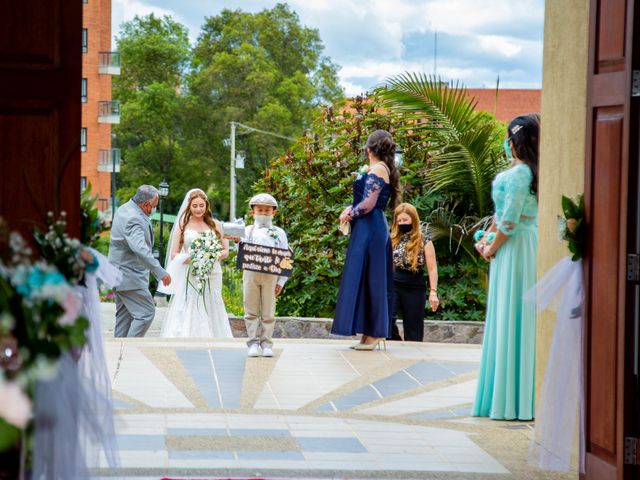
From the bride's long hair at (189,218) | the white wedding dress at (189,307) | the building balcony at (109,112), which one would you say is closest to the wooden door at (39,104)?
the bride's long hair at (189,218)

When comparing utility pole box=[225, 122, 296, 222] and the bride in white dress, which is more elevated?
utility pole box=[225, 122, 296, 222]

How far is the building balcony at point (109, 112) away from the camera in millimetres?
62469

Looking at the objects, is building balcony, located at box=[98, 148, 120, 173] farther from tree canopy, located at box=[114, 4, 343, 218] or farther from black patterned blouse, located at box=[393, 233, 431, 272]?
black patterned blouse, located at box=[393, 233, 431, 272]

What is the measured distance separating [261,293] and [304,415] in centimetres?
259

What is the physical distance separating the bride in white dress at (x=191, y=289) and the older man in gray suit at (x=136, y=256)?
1.38 m

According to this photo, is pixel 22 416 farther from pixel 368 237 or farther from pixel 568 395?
pixel 368 237

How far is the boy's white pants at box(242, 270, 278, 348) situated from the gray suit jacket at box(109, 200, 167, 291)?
73.1 inches

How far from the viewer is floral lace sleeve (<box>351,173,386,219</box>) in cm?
1026

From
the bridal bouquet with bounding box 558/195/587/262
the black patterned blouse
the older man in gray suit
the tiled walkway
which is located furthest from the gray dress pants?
the bridal bouquet with bounding box 558/195/587/262

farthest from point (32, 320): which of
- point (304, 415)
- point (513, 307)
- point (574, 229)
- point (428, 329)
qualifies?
point (428, 329)

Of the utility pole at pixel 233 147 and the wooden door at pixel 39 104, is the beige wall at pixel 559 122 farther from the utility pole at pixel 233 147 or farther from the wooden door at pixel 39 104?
the utility pole at pixel 233 147

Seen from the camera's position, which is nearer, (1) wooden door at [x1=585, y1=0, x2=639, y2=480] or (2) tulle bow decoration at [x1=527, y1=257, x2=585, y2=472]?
(1) wooden door at [x1=585, y1=0, x2=639, y2=480]

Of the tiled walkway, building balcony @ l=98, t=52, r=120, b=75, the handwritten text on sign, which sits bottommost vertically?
the tiled walkway

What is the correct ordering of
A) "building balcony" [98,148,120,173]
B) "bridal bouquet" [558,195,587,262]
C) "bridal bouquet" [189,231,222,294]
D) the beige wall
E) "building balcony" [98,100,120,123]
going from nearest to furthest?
"bridal bouquet" [558,195,587,262]
the beige wall
"bridal bouquet" [189,231,222,294]
"building balcony" [98,100,120,123]
"building balcony" [98,148,120,173]
